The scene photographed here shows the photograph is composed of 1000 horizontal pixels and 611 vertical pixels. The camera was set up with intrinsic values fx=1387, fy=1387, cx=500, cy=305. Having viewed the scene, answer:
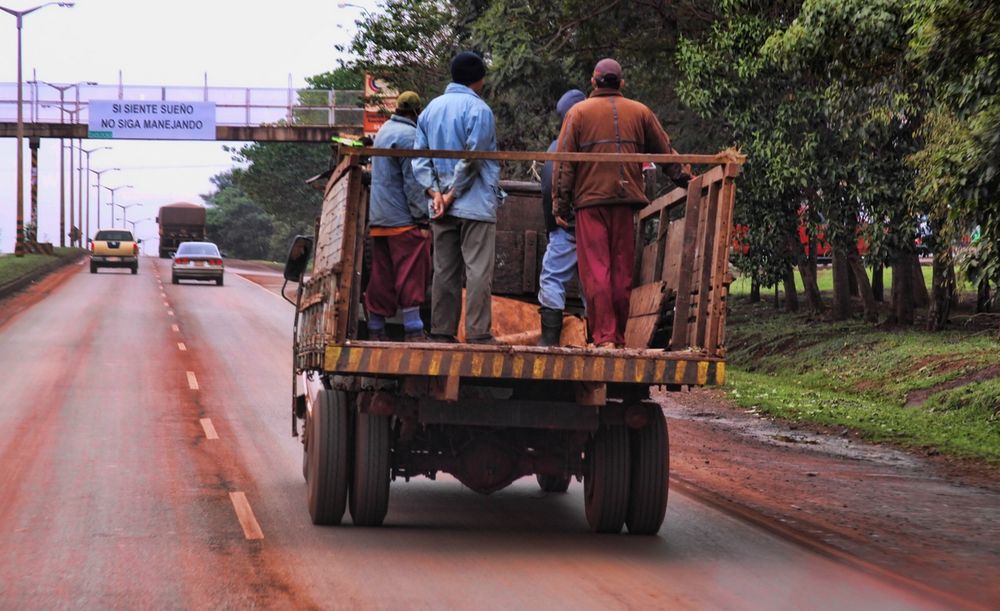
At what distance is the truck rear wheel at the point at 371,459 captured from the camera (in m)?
8.70

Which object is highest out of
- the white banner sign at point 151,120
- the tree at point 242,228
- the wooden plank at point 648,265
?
the white banner sign at point 151,120

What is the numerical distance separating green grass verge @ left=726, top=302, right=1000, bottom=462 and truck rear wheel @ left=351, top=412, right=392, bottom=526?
324 inches

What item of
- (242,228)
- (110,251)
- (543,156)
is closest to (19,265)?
(110,251)

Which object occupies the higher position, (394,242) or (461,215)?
(461,215)

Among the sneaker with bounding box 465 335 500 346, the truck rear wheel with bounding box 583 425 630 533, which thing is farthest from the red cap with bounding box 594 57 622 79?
the truck rear wheel with bounding box 583 425 630 533

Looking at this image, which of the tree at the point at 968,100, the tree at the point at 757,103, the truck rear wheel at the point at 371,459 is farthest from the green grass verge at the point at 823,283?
the truck rear wheel at the point at 371,459

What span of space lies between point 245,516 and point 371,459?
1.49 meters

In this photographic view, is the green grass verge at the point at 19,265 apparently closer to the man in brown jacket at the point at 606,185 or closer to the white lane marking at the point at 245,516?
the white lane marking at the point at 245,516

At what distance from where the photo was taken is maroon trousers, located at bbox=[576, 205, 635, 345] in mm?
8750

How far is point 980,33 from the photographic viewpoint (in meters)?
11.6

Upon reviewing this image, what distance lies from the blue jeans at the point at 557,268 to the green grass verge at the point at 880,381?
7.33m

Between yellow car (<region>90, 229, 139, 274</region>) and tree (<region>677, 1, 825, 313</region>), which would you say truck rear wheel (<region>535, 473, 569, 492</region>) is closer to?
tree (<region>677, 1, 825, 313</region>)

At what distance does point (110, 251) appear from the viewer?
55250mm

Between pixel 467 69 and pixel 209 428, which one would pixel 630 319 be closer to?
pixel 467 69
